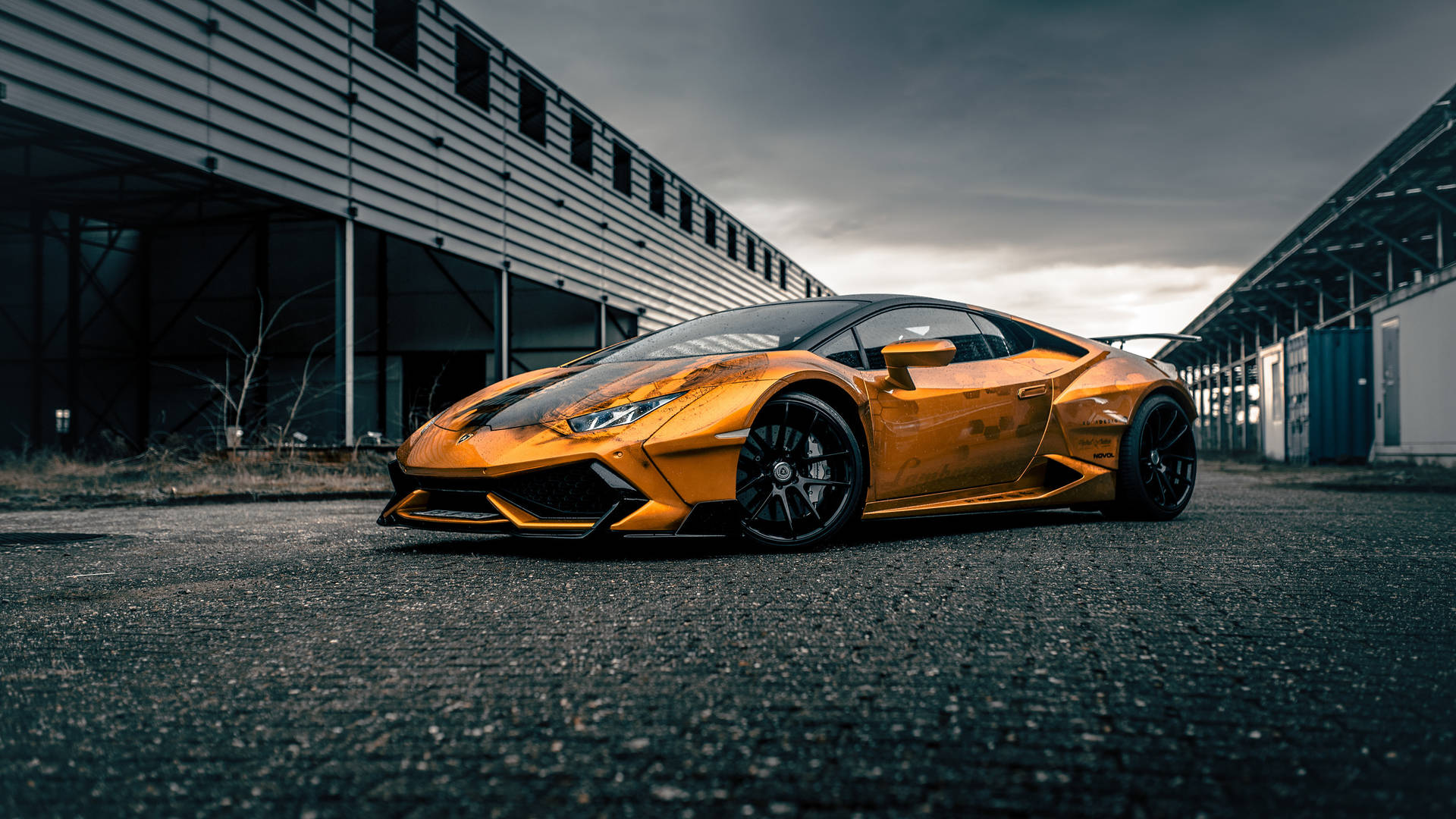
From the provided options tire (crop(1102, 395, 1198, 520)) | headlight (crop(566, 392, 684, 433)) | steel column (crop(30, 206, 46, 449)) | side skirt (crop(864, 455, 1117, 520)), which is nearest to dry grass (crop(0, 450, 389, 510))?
headlight (crop(566, 392, 684, 433))

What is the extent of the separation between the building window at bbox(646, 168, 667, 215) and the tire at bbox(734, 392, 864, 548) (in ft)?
57.3

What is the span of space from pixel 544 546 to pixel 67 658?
196cm

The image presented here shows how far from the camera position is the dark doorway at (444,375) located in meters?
20.7

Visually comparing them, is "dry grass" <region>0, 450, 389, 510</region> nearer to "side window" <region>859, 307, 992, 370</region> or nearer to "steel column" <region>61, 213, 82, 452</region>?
"side window" <region>859, 307, 992, 370</region>

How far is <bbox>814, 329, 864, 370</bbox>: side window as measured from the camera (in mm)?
4121

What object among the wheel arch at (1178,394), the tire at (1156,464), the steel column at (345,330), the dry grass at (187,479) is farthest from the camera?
the steel column at (345,330)

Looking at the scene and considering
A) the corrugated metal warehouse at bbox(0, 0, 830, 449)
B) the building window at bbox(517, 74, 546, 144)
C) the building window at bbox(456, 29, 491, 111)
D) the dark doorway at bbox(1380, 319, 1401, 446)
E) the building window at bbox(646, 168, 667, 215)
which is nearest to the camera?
the corrugated metal warehouse at bbox(0, 0, 830, 449)

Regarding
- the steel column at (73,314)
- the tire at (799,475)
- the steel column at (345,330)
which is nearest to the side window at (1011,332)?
the tire at (799,475)

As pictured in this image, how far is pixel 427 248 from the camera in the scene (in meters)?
13.6

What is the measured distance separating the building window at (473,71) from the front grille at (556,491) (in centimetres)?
1226

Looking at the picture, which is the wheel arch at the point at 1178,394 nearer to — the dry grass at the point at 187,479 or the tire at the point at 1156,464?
the tire at the point at 1156,464

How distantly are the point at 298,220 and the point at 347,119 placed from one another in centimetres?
229

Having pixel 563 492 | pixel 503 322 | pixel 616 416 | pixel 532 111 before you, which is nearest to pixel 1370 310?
pixel 532 111

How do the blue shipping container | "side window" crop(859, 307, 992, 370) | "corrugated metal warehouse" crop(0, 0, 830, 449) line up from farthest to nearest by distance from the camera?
the blue shipping container → "corrugated metal warehouse" crop(0, 0, 830, 449) → "side window" crop(859, 307, 992, 370)
